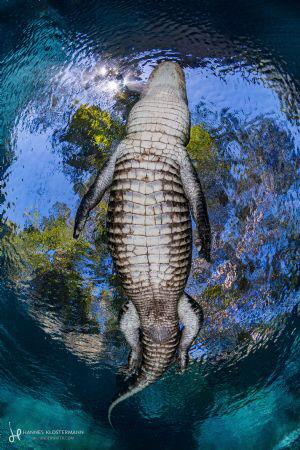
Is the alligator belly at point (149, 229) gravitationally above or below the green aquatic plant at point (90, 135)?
below

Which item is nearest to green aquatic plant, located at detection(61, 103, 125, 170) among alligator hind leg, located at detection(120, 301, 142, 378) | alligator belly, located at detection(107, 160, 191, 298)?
alligator belly, located at detection(107, 160, 191, 298)

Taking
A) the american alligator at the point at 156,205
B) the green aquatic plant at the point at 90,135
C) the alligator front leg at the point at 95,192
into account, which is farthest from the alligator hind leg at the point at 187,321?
the green aquatic plant at the point at 90,135

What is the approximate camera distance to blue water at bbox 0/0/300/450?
84.7 inches

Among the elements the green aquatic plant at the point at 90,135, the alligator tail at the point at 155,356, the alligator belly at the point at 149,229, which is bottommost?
the alligator tail at the point at 155,356

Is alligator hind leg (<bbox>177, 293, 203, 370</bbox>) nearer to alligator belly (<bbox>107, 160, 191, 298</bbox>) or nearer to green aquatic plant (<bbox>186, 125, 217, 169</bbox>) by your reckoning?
alligator belly (<bbox>107, 160, 191, 298</bbox>)

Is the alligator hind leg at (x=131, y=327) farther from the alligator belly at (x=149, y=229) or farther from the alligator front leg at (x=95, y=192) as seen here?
the alligator front leg at (x=95, y=192)

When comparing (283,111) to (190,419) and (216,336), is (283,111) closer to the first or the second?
(216,336)

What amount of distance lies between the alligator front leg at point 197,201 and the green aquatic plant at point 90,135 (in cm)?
56

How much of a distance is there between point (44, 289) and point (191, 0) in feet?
6.34

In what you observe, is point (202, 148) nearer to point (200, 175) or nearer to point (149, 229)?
point (200, 175)

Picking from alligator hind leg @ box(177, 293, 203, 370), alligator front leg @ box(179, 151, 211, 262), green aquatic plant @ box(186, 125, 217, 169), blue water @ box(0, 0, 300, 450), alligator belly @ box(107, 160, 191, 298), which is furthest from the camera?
green aquatic plant @ box(186, 125, 217, 169)

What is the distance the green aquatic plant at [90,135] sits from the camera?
236cm

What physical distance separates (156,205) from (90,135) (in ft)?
2.59

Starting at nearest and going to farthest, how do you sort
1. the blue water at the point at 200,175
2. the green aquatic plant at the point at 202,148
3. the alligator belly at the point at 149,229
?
the alligator belly at the point at 149,229 → the blue water at the point at 200,175 → the green aquatic plant at the point at 202,148
